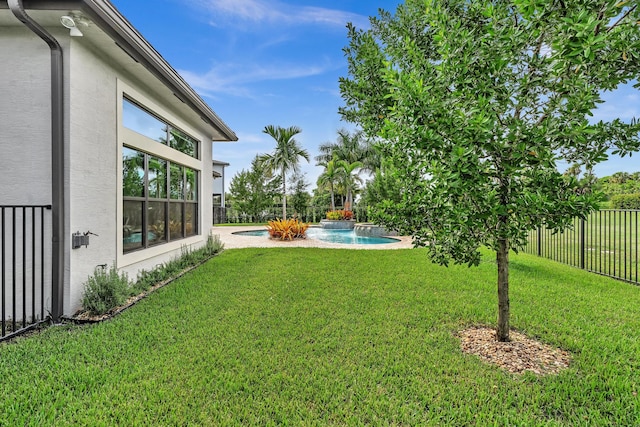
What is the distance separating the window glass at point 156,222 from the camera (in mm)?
5934

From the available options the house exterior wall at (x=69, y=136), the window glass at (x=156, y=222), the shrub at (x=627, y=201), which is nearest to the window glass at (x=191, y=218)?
the window glass at (x=156, y=222)

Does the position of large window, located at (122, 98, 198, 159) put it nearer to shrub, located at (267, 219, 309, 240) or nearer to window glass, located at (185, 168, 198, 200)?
window glass, located at (185, 168, 198, 200)

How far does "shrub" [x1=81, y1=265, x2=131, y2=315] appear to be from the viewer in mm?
A: 3943

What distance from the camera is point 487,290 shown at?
17.1ft

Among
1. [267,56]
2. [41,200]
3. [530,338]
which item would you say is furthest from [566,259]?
[267,56]

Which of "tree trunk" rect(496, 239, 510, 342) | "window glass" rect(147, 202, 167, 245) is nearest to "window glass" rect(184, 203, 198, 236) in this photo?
"window glass" rect(147, 202, 167, 245)

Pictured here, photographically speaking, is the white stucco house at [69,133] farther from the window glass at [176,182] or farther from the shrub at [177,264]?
the window glass at [176,182]

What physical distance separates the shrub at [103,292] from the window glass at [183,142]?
3596 mm

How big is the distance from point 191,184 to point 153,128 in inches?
92.4

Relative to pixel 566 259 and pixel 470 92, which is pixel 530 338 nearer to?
pixel 470 92

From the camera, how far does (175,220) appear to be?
714cm

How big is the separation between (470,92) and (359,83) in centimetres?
128

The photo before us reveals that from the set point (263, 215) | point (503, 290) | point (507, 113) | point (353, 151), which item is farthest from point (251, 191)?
point (507, 113)

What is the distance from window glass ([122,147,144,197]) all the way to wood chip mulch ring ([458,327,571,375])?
19.0ft
